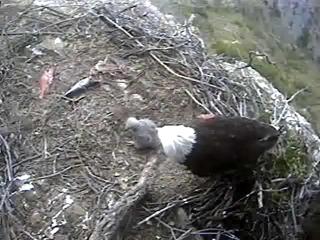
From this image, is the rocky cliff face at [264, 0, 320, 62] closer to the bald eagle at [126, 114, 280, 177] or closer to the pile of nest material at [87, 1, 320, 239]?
the pile of nest material at [87, 1, 320, 239]

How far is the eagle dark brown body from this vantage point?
2.70 metres

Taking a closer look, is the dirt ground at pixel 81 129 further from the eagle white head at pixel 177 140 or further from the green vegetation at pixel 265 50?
the green vegetation at pixel 265 50

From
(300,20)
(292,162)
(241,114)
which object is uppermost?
(241,114)

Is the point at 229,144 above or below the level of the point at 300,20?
above

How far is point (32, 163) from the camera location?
297 centimetres

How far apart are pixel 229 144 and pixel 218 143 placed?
0.12 ft

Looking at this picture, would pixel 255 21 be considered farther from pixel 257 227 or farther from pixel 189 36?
pixel 257 227

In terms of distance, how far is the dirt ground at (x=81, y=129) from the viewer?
9.19ft

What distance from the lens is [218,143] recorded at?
269 cm

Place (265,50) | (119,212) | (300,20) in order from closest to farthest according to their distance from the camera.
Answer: (119,212), (265,50), (300,20)

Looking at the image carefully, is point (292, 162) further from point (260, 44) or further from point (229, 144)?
point (260, 44)

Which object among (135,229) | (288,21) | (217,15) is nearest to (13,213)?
(135,229)

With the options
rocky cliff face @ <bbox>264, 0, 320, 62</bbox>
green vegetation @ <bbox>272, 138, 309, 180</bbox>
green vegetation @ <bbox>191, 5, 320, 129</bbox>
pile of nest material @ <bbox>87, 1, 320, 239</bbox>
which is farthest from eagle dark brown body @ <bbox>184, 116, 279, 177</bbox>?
rocky cliff face @ <bbox>264, 0, 320, 62</bbox>

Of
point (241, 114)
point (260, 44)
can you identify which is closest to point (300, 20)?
point (260, 44)
